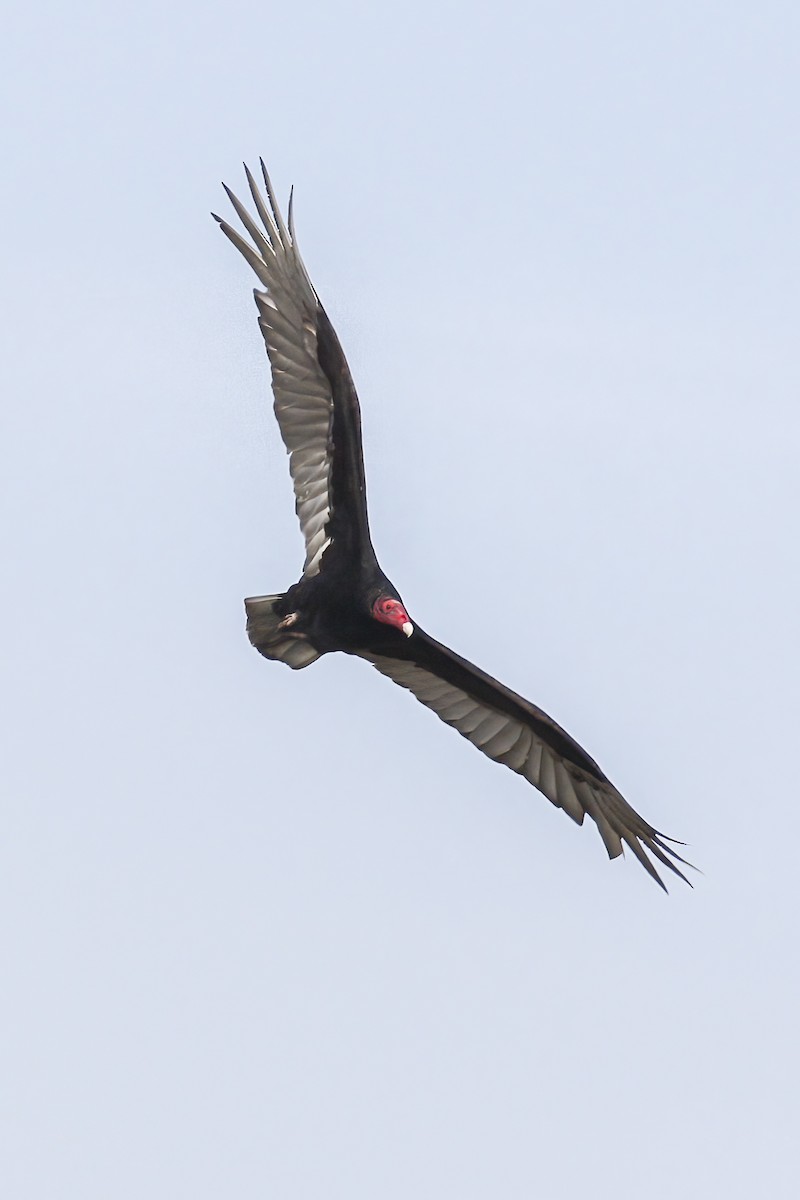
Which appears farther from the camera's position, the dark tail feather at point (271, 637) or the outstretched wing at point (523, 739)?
the outstretched wing at point (523, 739)

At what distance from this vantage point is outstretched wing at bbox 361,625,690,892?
1750 centimetres

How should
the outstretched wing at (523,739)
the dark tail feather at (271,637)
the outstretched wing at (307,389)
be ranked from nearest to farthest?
the outstretched wing at (307,389) < the dark tail feather at (271,637) < the outstretched wing at (523,739)

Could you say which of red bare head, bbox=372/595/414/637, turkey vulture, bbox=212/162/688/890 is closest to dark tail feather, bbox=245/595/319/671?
turkey vulture, bbox=212/162/688/890

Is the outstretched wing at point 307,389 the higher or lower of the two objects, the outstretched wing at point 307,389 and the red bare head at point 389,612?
the higher

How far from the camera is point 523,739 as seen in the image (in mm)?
17891

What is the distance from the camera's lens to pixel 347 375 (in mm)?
15922

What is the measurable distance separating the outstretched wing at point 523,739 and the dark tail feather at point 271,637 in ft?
3.20

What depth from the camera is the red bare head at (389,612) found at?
52.7 ft

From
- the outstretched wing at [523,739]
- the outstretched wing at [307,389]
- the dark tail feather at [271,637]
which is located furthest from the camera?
the outstretched wing at [523,739]

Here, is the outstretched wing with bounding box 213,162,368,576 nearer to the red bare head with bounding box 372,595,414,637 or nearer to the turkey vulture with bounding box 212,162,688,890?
the turkey vulture with bounding box 212,162,688,890

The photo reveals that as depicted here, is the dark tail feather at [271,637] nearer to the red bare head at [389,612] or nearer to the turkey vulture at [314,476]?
the turkey vulture at [314,476]

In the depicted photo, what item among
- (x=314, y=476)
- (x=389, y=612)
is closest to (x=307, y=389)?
(x=314, y=476)

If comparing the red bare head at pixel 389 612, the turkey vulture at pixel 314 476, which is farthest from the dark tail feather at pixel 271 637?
the red bare head at pixel 389 612

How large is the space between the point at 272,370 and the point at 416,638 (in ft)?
6.52
